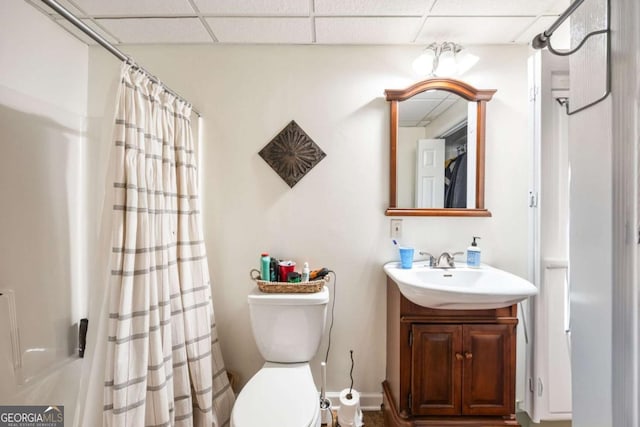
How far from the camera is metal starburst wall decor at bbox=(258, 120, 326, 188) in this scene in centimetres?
172

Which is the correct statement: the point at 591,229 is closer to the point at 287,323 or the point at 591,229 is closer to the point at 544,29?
the point at 287,323

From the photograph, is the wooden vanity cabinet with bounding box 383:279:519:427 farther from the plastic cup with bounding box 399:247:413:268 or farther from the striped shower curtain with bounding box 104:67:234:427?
the striped shower curtain with bounding box 104:67:234:427

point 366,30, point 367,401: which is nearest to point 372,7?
point 366,30

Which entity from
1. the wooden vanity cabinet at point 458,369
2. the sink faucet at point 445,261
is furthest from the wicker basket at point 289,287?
the sink faucet at point 445,261

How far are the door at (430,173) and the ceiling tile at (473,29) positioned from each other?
0.61m

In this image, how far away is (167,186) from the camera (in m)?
1.28

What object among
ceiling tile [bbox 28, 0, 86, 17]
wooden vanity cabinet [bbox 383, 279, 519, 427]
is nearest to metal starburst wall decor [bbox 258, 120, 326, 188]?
wooden vanity cabinet [bbox 383, 279, 519, 427]

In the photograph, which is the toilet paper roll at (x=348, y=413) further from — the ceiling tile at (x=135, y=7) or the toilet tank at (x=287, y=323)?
the ceiling tile at (x=135, y=7)

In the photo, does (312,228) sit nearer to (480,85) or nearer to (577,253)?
(577,253)

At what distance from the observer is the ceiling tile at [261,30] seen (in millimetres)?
1497

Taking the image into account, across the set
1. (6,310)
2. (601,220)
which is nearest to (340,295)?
(601,220)

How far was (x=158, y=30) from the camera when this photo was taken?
5.18 feet

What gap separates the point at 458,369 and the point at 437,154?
3.87 feet

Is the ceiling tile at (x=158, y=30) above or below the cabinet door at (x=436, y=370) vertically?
above
